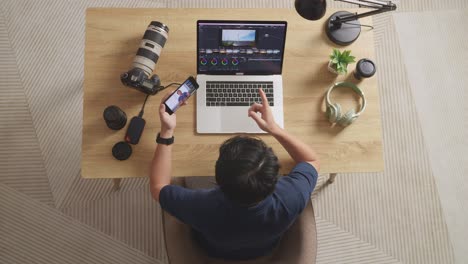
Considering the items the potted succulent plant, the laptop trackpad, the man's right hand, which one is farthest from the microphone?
the laptop trackpad

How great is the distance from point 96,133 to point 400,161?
1.65 metres

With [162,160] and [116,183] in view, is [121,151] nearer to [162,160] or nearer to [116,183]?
[162,160]

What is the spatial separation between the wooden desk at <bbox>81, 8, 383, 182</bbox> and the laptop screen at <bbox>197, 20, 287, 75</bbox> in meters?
0.10

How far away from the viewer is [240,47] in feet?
5.15

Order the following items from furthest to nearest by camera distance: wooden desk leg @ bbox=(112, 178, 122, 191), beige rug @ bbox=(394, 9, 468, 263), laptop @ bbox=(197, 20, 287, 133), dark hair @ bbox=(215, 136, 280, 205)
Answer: beige rug @ bbox=(394, 9, 468, 263) < wooden desk leg @ bbox=(112, 178, 122, 191) < laptop @ bbox=(197, 20, 287, 133) < dark hair @ bbox=(215, 136, 280, 205)

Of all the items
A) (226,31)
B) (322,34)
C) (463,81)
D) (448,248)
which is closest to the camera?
(226,31)

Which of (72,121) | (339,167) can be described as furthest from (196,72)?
(72,121)

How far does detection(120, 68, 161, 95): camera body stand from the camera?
1558mm

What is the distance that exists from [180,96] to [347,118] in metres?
0.65

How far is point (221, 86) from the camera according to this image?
1655 mm

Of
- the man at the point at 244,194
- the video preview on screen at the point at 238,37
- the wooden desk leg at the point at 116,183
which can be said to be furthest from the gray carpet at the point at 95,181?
the video preview on screen at the point at 238,37

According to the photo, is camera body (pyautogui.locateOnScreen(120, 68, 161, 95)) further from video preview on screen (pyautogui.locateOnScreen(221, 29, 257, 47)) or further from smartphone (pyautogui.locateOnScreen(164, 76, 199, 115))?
video preview on screen (pyautogui.locateOnScreen(221, 29, 257, 47))

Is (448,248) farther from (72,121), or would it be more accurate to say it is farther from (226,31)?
(72,121)

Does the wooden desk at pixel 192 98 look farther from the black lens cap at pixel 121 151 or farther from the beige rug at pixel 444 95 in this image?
the beige rug at pixel 444 95
